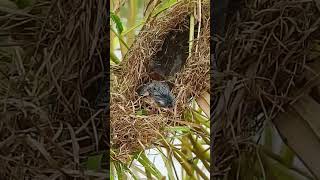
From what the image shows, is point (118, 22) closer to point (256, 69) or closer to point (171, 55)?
point (171, 55)

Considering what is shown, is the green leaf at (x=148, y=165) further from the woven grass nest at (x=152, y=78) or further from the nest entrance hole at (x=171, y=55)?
the nest entrance hole at (x=171, y=55)

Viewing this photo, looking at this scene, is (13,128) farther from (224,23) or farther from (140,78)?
(224,23)

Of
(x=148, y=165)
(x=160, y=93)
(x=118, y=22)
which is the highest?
(x=118, y=22)

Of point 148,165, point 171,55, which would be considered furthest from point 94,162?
point 171,55

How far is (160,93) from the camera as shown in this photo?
0.95 metres

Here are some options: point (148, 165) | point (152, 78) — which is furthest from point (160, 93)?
point (148, 165)

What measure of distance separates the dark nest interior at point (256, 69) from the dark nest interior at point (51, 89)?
0.21m

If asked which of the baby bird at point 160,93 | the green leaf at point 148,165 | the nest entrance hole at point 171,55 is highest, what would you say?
the nest entrance hole at point 171,55

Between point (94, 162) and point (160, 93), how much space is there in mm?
174

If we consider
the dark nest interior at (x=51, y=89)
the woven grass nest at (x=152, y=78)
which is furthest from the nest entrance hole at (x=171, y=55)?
the dark nest interior at (x=51, y=89)

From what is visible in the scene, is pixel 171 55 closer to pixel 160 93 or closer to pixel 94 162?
pixel 160 93

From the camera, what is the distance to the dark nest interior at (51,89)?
879mm

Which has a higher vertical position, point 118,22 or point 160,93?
point 118,22

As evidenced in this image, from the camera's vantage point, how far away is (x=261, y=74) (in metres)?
0.91
